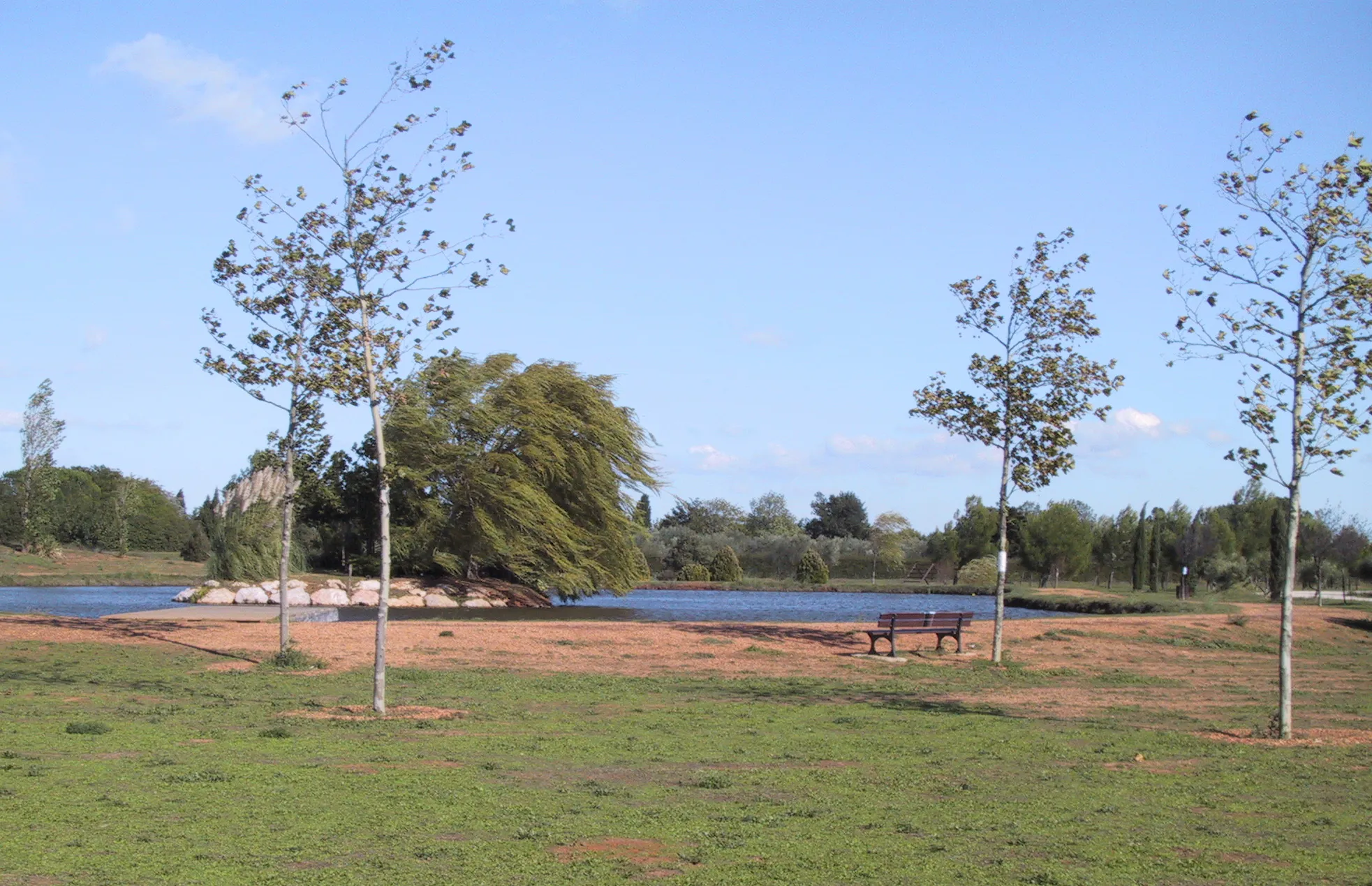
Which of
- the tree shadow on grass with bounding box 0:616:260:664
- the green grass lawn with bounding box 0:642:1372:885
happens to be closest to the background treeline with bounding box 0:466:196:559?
the tree shadow on grass with bounding box 0:616:260:664

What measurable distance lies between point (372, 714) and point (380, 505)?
8.85 ft

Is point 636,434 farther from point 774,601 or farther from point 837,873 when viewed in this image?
point 837,873

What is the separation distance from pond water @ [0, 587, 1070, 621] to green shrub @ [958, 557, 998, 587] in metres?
10.9

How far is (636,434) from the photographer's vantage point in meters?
44.8

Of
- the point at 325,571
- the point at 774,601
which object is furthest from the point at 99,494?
the point at 774,601

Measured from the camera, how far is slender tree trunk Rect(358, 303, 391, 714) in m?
14.8

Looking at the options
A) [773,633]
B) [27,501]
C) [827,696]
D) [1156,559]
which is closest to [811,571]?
[1156,559]

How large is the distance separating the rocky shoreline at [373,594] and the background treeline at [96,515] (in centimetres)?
3658

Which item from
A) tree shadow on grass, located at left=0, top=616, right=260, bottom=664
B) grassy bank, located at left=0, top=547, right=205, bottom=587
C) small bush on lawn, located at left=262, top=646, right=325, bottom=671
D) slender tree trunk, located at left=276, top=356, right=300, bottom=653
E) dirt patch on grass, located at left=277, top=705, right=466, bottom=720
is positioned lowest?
grassy bank, located at left=0, top=547, right=205, bottom=587

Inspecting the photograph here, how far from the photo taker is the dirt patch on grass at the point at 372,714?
47.5 ft

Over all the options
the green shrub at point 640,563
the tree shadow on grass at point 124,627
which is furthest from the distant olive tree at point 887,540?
the tree shadow on grass at point 124,627

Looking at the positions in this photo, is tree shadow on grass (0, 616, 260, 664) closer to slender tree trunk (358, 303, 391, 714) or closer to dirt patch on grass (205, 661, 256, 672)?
dirt patch on grass (205, 661, 256, 672)

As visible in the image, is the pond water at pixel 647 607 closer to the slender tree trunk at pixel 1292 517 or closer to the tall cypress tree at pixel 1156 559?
the tall cypress tree at pixel 1156 559

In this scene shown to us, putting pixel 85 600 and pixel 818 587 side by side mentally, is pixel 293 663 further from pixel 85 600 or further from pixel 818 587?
pixel 818 587
